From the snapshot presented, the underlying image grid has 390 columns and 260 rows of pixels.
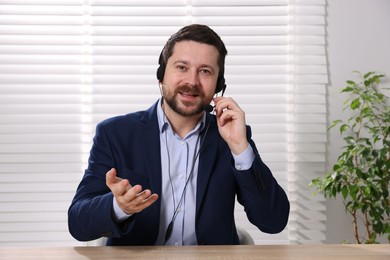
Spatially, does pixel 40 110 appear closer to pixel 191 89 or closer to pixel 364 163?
pixel 191 89

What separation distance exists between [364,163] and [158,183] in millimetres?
1551

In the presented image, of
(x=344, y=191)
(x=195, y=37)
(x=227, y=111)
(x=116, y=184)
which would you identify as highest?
(x=195, y=37)

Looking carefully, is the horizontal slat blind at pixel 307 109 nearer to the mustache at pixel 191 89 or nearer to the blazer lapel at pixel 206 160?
the blazer lapel at pixel 206 160

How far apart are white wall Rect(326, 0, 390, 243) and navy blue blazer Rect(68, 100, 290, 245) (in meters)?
1.42

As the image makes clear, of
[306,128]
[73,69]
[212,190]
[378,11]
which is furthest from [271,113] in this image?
[212,190]

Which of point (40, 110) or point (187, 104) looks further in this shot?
point (40, 110)

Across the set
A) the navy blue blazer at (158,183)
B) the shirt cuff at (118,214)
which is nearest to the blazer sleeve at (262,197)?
the navy blue blazer at (158,183)

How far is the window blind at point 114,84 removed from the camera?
3.49 meters

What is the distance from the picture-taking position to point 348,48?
3564 millimetres

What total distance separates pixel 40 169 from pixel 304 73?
157cm

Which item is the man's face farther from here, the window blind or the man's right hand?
the window blind

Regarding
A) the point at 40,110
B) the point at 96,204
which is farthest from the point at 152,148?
the point at 40,110

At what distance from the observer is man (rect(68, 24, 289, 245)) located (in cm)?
208

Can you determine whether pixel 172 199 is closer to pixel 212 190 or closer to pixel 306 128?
pixel 212 190
